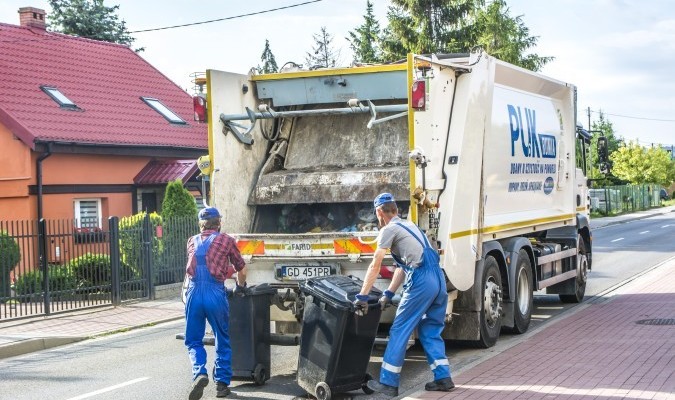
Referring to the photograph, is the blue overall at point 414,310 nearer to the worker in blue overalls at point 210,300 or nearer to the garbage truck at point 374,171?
the garbage truck at point 374,171

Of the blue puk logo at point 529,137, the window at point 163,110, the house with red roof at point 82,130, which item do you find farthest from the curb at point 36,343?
the window at point 163,110

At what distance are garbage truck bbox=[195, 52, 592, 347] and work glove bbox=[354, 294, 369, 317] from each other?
1.38 m

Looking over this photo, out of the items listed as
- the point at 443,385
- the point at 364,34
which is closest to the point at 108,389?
the point at 443,385

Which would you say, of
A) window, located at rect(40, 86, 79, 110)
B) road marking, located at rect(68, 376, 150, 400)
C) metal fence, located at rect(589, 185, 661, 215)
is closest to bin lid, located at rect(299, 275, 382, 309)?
road marking, located at rect(68, 376, 150, 400)

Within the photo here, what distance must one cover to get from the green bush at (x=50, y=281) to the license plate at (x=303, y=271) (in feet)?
21.3

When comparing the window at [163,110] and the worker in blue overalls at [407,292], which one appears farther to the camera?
the window at [163,110]

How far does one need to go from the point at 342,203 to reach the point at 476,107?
1.72 meters

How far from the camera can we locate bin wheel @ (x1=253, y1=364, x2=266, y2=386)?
8.74m

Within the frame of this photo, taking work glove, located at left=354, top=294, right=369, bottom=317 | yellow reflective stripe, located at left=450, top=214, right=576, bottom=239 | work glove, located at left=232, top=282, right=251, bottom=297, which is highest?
yellow reflective stripe, located at left=450, top=214, right=576, bottom=239

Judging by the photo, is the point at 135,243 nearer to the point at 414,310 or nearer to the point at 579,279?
the point at 579,279

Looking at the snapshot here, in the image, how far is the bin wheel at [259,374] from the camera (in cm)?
874

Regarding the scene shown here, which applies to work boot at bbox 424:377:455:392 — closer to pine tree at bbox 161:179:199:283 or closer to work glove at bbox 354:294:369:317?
work glove at bbox 354:294:369:317

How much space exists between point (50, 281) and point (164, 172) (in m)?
10.3

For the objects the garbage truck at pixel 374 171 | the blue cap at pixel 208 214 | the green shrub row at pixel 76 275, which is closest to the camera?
the blue cap at pixel 208 214
